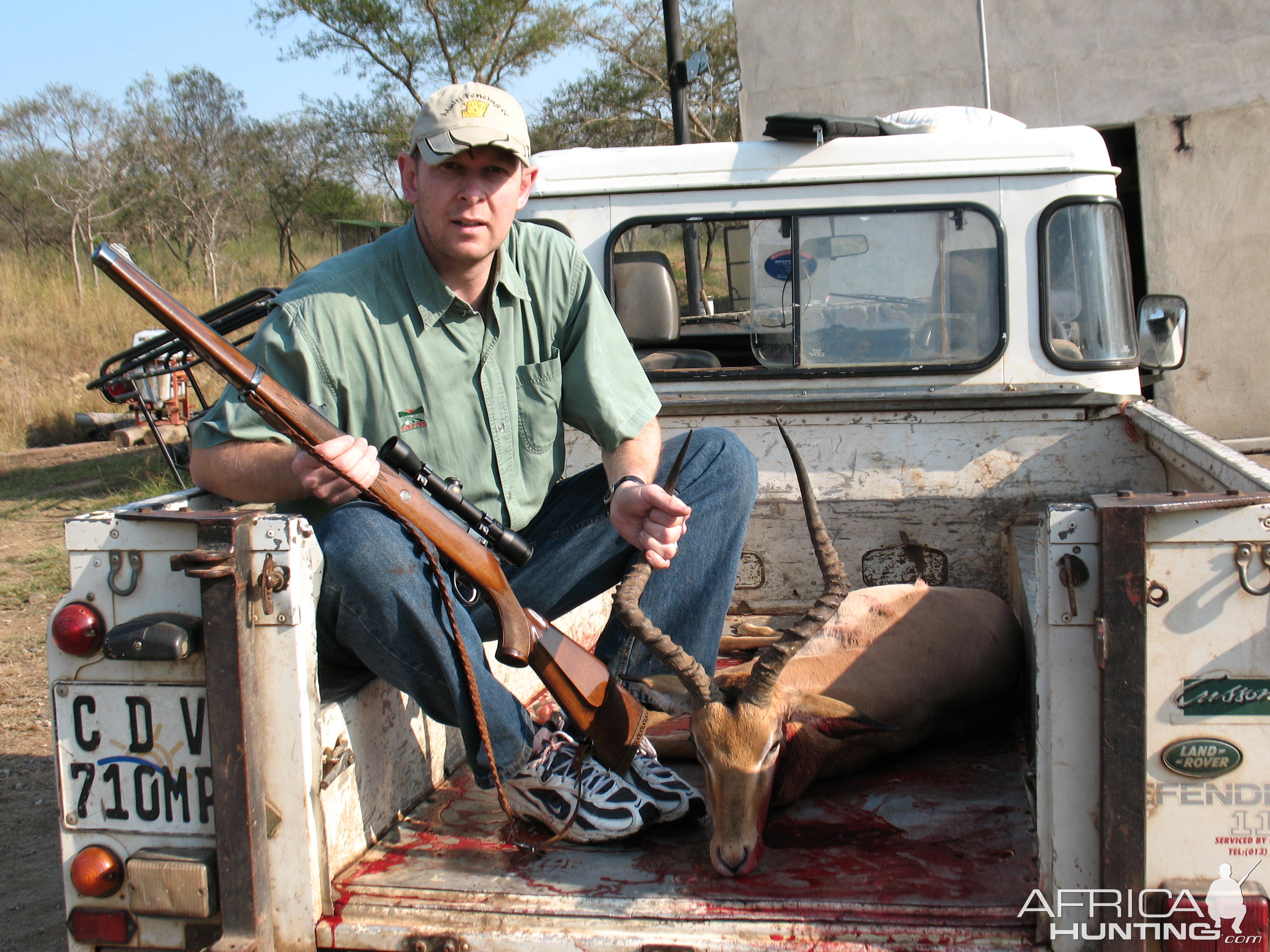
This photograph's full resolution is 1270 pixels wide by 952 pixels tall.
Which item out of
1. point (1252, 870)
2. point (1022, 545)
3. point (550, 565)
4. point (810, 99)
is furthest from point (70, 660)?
point (810, 99)

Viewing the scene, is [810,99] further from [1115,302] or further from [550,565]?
[550,565]

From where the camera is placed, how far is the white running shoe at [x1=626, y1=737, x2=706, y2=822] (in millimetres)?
2428

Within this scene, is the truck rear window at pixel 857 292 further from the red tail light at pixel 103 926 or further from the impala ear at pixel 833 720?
the red tail light at pixel 103 926

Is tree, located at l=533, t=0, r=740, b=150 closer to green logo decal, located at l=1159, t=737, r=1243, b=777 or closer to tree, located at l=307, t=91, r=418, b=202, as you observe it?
tree, located at l=307, t=91, r=418, b=202

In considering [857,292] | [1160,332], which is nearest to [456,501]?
[857,292]

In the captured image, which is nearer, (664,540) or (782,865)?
(782,865)

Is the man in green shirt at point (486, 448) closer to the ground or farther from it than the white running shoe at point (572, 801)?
farther from it

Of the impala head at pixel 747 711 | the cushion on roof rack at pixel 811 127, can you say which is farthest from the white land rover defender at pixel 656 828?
the cushion on roof rack at pixel 811 127

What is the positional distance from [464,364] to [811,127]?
1.77 meters

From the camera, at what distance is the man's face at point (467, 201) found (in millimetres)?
2537

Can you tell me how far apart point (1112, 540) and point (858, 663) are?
1692mm

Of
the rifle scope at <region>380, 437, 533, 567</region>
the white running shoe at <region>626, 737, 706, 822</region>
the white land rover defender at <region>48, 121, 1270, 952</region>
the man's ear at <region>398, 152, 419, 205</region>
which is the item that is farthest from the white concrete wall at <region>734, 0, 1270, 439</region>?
the white running shoe at <region>626, 737, 706, 822</region>

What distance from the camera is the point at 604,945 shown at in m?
1.88

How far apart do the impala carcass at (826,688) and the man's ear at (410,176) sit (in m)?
1.08
